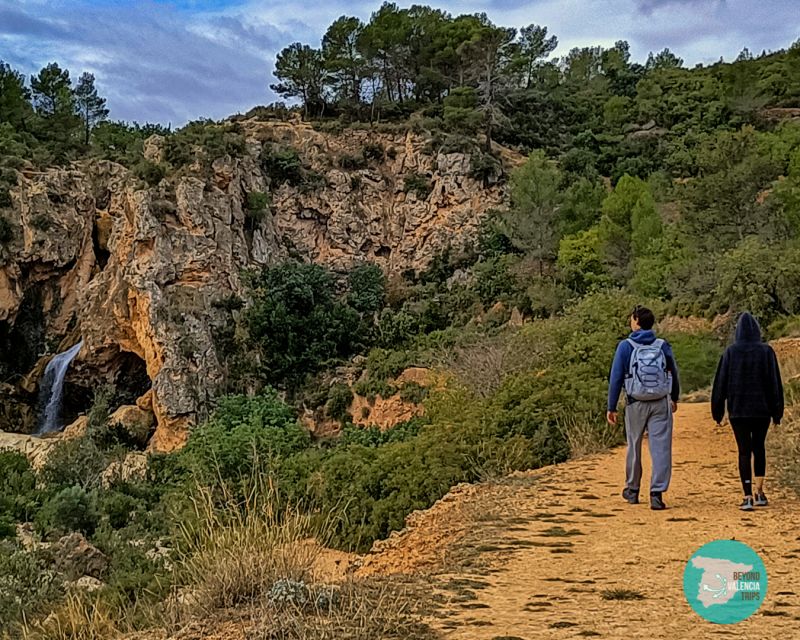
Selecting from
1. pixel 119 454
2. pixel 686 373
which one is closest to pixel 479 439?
pixel 686 373

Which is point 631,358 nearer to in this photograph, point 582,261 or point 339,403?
point 582,261

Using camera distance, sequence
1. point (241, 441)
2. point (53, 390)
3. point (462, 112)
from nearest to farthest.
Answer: point (241, 441) < point (53, 390) < point (462, 112)

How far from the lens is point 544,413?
11.4 m

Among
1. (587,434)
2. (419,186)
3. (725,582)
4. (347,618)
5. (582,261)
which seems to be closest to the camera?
(347,618)

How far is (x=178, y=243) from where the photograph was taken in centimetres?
3559

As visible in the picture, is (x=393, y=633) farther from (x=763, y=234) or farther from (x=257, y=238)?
(x=257, y=238)

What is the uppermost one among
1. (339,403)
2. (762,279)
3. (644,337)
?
(762,279)

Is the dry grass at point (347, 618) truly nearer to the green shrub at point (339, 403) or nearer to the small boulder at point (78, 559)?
the small boulder at point (78, 559)

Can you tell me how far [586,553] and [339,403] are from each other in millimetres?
27549

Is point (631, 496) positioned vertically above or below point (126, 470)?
above

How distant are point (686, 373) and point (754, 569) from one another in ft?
50.8

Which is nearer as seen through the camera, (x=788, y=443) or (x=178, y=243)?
(x=788, y=443)

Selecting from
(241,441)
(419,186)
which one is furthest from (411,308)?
(241,441)

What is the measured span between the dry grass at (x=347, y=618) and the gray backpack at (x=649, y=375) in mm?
3254
